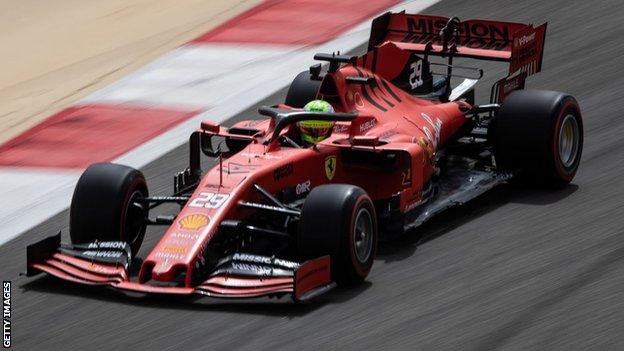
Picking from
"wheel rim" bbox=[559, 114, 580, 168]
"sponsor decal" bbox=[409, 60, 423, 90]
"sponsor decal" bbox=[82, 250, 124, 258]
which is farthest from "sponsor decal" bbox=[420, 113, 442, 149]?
"sponsor decal" bbox=[82, 250, 124, 258]

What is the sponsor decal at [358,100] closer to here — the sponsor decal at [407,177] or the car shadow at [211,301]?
the sponsor decal at [407,177]

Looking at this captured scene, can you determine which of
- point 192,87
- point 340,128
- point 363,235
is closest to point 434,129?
point 340,128

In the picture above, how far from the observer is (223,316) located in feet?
31.3

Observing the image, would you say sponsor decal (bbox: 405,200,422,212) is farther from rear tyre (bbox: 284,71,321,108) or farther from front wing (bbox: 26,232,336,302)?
rear tyre (bbox: 284,71,321,108)

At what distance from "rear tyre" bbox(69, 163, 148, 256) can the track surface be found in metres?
0.45

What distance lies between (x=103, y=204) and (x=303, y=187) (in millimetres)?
1488

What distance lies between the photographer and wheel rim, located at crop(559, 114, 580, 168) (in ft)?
39.4

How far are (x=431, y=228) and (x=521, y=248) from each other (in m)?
0.91

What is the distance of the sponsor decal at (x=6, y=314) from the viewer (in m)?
9.48

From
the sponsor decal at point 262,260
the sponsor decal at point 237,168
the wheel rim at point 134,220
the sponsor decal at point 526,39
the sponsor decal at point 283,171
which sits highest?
the sponsor decal at point 526,39

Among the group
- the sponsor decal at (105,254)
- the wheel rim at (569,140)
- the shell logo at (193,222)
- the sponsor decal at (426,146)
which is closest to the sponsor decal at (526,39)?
the wheel rim at (569,140)

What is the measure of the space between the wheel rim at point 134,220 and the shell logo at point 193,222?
837 mm

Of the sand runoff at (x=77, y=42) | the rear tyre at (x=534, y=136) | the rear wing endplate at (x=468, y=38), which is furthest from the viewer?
the sand runoff at (x=77, y=42)

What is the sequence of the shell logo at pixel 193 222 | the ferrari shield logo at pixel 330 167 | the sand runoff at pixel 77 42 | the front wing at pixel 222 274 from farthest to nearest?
the sand runoff at pixel 77 42
the ferrari shield logo at pixel 330 167
the shell logo at pixel 193 222
the front wing at pixel 222 274
